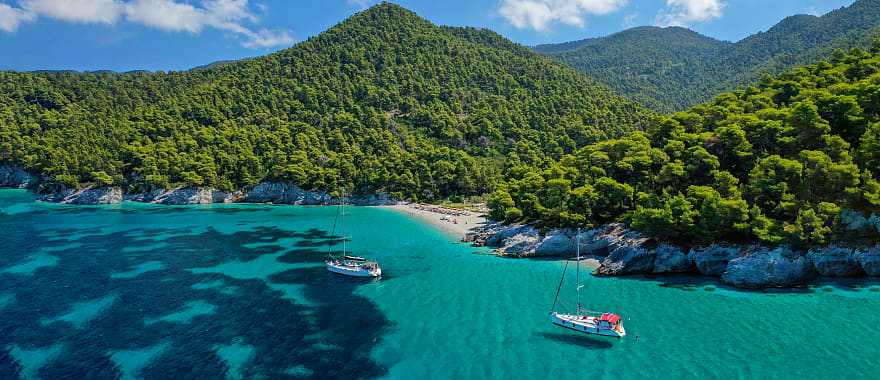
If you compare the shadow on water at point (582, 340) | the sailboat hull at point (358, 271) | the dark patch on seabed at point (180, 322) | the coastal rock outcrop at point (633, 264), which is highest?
the coastal rock outcrop at point (633, 264)

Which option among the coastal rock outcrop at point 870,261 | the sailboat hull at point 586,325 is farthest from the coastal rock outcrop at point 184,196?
the coastal rock outcrop at point 870,261

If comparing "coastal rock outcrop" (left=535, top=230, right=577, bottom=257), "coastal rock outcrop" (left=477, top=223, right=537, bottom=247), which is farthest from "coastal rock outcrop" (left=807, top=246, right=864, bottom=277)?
"coastal rock outcrop" (left=477, top=223, right=537, bottom=247)

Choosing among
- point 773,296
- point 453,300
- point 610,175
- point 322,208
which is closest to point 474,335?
point 453,300

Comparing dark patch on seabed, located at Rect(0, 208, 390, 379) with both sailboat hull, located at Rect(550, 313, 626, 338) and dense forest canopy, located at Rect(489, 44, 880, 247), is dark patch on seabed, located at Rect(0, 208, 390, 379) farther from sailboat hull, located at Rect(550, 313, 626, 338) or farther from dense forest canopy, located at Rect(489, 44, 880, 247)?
dense forest canopy, located at Rect(489, 44, 880, 247)

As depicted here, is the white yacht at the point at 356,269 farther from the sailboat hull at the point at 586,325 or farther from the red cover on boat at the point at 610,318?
the red cover on boat at the point at 610,318

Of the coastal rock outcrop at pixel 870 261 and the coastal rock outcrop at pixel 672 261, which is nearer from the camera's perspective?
the coastal rock outcrop at pixel 870 261

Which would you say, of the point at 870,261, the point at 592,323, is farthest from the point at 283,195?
the point at 870,261

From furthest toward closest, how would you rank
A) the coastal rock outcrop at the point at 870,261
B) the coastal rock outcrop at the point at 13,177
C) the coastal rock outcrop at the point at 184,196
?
the coastal rock outcrop at the point at 13,177 → the coastal rock outcrop at the point at 184,196 → the coastal rock outcrop at the point at 870,261

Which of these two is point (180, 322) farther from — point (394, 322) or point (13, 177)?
point (13, 177)
